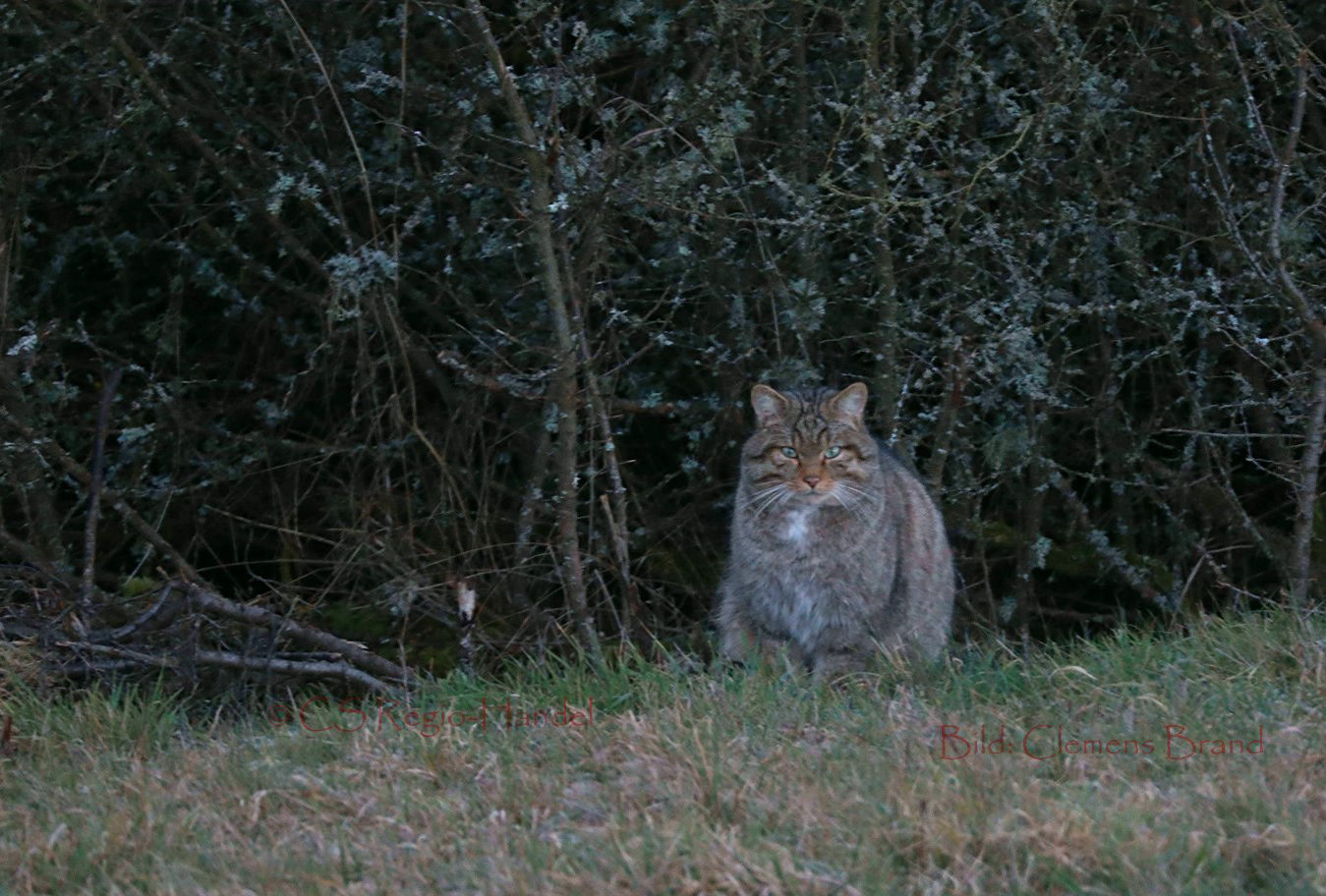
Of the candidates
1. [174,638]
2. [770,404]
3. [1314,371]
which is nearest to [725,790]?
[770,404]

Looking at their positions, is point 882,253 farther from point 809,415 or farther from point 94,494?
point 94,494

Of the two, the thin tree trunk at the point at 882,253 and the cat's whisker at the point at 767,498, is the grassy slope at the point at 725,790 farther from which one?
the thin tree trunk at the point at 882,253

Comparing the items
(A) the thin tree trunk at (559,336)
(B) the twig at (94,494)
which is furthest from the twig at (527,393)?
(B) the twig at (94,494)

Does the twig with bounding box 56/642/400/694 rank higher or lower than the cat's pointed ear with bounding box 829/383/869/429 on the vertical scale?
lower

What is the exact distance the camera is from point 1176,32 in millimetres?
6094

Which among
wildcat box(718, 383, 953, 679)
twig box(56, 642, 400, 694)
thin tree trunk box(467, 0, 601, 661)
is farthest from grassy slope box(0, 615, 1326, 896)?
thin tree trunk box(467, 0, 601, 661)

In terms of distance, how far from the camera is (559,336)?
5398 mm

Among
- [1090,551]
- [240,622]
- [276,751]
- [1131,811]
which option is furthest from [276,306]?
[1131,811]

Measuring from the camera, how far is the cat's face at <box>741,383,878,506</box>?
5.51 m

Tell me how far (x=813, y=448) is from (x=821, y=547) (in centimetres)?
33

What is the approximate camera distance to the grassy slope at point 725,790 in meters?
3.10

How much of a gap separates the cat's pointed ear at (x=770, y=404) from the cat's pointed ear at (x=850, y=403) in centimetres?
16

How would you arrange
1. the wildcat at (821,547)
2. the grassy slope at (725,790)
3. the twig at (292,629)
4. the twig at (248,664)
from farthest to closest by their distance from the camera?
the wildcat at (821,547) → the twig at (292,629) → the twig at (248,664) → the grassy slope at (725,790)

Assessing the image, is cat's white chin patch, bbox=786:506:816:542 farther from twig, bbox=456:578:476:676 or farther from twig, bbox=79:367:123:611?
twig, bbox=79:367:123:611
